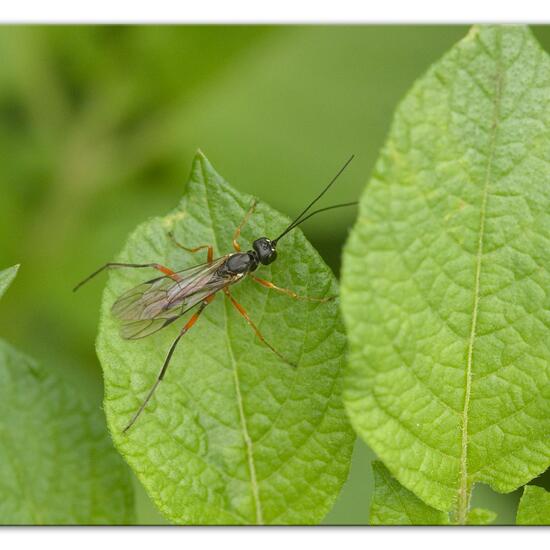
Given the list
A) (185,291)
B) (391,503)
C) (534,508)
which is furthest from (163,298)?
(534,508)

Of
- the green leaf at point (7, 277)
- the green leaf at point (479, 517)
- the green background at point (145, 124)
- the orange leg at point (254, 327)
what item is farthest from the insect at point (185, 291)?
the green background at point (145, 124)

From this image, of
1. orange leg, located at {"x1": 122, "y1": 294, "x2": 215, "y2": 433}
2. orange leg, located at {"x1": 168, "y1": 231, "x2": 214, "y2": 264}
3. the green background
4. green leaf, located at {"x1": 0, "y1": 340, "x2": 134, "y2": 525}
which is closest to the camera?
orange leg, located at {"x1": 122, "y1": 294, "x2": 215, "y2": 433}

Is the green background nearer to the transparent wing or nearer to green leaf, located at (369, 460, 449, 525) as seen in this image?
the transparent wing

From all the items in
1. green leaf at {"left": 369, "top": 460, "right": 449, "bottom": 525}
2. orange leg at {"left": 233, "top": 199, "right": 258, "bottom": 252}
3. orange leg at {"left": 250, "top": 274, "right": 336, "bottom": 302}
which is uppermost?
orange leg at {"left": 233, "top": 199, "right": 258, "bottom": 252}

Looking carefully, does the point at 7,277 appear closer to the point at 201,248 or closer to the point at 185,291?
the point at 201,248

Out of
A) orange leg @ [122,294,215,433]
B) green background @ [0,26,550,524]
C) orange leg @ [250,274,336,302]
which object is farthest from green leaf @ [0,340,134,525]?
green background @ [0,26,550,524]

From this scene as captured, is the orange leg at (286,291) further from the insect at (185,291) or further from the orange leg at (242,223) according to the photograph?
the orange leg at (242,223)
